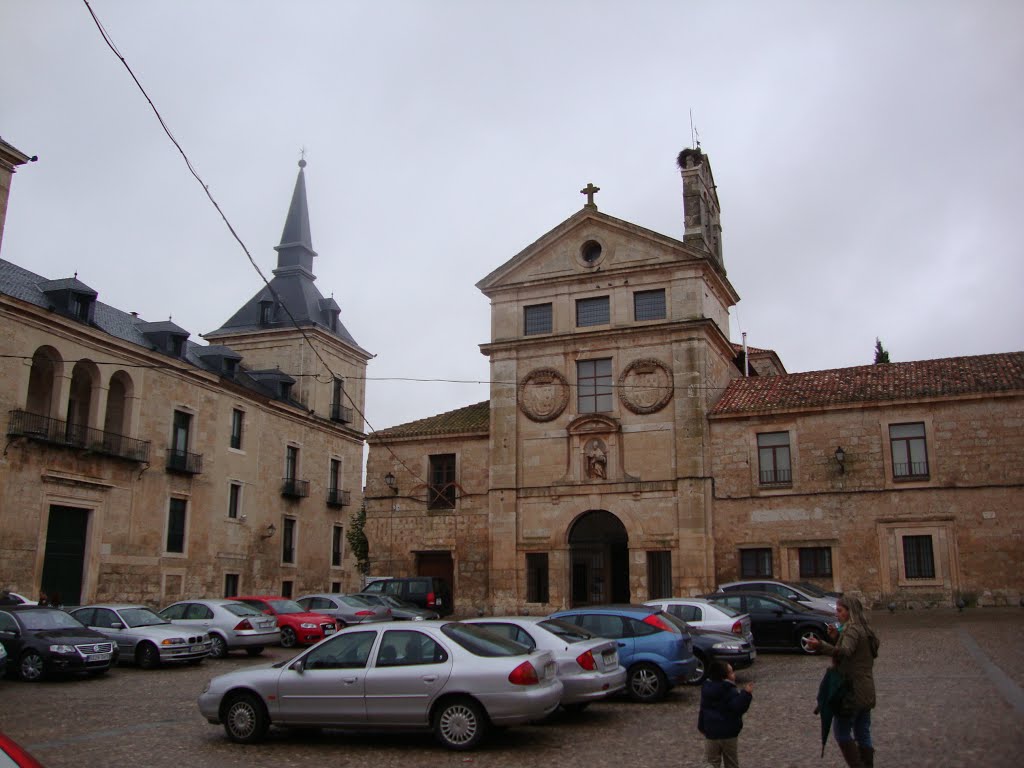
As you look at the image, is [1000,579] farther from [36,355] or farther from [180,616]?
[36,355]

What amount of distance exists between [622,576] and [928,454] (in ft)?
35.3

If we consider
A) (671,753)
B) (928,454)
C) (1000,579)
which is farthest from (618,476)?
(671,753)

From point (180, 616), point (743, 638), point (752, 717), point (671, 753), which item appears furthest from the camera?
point (180, 616)

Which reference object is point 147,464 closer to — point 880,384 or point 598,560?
point 598,560

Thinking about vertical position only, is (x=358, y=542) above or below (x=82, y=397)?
below

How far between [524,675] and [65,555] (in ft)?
79.5

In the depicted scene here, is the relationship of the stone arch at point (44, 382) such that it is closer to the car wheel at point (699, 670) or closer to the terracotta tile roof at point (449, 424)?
the terracotta tile roof at point (449, 424)

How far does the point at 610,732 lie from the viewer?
11.3m

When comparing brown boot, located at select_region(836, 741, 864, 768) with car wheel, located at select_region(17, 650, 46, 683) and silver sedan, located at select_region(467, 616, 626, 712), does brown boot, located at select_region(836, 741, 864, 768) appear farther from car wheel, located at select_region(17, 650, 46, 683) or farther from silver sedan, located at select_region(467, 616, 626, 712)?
car wheel, located at select_region(17, 650, 46, 683)

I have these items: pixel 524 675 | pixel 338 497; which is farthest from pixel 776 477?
pixel 338 497

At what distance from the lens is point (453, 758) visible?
9.91m

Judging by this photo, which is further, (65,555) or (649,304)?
(649,304)

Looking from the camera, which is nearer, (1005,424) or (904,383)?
(1005,424)

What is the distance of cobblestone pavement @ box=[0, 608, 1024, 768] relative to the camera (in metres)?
9.64
